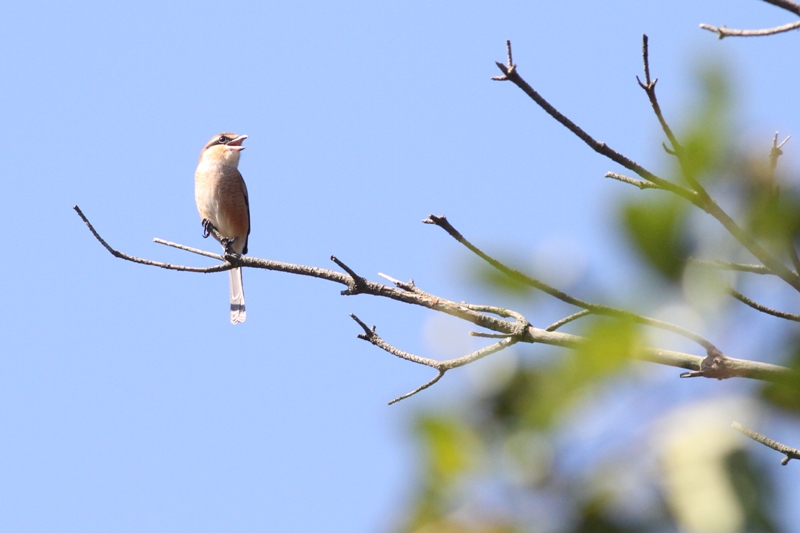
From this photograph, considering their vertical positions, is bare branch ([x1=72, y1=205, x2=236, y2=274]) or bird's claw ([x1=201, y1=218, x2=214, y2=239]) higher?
bird's claw ([x1=201, y1=218, x2=214, y2=239])

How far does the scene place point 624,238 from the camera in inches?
27.1

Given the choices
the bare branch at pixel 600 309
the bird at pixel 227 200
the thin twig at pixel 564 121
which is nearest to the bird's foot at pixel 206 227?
the bird at pixel 227 200

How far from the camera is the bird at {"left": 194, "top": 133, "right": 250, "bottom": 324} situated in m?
9.04

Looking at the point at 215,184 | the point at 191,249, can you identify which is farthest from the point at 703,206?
the point at 215,184

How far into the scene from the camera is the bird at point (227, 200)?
904 cm

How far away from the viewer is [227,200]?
9.34 metres

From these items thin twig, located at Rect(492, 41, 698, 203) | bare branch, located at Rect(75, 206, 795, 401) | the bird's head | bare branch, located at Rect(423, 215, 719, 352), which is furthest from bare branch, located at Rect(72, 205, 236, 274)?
the bird's head

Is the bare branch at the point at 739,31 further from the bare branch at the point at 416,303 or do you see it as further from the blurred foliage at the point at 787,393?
the blurred foliage at the point at 787,393

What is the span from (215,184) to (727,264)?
8935 mm

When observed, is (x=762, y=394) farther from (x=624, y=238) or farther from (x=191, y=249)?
(x=191, y=249)

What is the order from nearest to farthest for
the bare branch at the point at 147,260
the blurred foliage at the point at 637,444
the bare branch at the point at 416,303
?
the blurred foliage at the point at 637,444 < the bare branch at the point at 416,303 < the bare branch at the point at 147,260

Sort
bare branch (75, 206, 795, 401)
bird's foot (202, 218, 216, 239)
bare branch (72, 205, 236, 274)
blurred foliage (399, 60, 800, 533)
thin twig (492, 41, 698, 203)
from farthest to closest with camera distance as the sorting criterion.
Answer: bird's foot (202, 218, 216, 239) → bare branch (72, 205, 236, 274) → bare branch (75, 206, 795, 401) → thin twig (492, 41, 698, 203) → blurred foliage (399, 60, 800, 533)

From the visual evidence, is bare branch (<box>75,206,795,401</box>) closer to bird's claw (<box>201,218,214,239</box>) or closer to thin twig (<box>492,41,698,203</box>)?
thin twig (<box>492,41,698,203</box>)

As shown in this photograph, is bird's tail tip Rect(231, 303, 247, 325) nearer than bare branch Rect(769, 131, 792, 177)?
No
